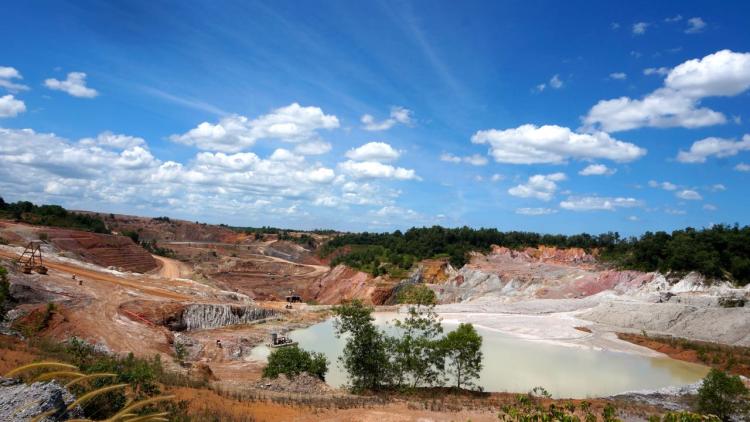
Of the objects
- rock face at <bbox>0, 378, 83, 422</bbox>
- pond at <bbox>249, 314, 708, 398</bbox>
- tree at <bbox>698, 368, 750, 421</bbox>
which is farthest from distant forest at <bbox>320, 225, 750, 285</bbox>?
rock face at <bbox>0, 378, 83, 422</bbox>

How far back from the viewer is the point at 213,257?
93000 millimetres

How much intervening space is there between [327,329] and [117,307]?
21005mm

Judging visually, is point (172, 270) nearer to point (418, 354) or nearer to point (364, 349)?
point (364, 349)

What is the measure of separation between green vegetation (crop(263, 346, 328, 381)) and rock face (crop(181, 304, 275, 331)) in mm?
15978

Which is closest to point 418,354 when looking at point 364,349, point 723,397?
point 364,349

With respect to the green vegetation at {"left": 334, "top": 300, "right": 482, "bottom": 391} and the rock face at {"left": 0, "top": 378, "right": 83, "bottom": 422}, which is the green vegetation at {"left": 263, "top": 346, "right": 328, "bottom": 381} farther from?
the rock face at {"left": 0, "top": 378, "right": 83, "bottom": 422}

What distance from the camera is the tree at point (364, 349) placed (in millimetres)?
23141

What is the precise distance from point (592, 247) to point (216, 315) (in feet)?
279

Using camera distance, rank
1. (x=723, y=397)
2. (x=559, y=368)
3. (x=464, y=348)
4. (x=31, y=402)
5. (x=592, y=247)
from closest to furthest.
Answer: (x=31, y=402), (x=723, y=397), (x=464, y=348), (x=559, y=368), (x=592, y=247)

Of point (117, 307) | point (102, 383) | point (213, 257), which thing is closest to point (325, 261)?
point (213, 257)

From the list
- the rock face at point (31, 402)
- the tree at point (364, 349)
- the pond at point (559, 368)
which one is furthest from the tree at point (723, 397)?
the rock face at point (31, 402)

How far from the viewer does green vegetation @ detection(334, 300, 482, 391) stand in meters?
23.1

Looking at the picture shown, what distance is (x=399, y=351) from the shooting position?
2333 centimetres

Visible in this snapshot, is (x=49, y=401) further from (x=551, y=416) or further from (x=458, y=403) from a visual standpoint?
(x=458, y=403)
